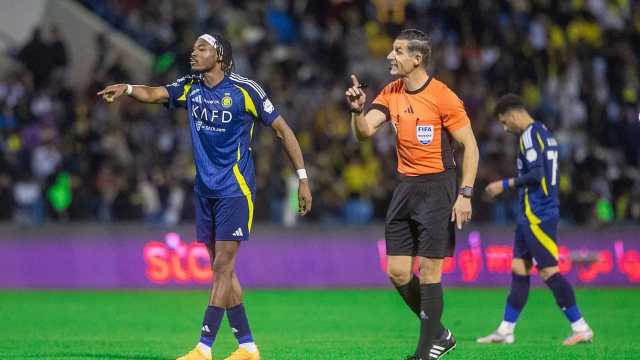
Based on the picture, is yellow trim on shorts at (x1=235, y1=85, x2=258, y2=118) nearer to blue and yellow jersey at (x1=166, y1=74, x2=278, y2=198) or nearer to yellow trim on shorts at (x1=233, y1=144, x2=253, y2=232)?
blue and yellow jersey at (x1=166, y1=74, x2=278, y2=198)

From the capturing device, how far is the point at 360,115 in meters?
10.0

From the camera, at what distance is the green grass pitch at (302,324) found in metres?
11.8

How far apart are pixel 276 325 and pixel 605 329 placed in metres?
3.76

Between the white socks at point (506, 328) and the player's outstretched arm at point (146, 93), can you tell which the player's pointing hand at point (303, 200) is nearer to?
the player's outstretched arm at point (146, 93)

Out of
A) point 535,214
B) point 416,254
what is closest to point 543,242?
point 535,214

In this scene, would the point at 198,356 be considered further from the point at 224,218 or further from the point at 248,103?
the point at 248,103

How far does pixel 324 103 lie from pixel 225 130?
47.9 feet

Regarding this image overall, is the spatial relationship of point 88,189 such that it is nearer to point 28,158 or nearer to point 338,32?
point 28,158

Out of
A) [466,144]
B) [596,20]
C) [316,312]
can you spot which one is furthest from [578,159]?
→ [466,144]

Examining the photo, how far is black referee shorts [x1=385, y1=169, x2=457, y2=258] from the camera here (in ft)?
34.2

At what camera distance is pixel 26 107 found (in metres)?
23.7

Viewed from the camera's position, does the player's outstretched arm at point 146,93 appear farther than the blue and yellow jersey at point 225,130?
Yes

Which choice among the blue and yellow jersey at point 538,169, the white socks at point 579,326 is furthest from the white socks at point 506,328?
→ the blue and yellow jersey at point 538,169

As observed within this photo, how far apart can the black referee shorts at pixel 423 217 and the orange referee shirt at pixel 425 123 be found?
4.1 inches
